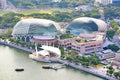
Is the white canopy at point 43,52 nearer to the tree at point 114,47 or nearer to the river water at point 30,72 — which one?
the river water at point 30,72

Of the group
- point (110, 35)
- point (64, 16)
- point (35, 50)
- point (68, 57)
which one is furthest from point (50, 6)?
point (68, 57)

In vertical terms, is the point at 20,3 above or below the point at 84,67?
above

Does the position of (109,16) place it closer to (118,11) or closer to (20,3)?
(118,11)

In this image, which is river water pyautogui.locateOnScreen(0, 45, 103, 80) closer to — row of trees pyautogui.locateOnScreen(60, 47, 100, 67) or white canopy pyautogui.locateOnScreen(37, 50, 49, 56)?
row of trees pyautogui.locateOnScreen(60, 47, 100, 67)

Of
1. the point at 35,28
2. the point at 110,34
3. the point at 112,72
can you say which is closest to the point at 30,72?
the point at 112,72

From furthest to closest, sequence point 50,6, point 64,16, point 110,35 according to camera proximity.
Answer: point 50,6 < point 64,16 < point 110,35

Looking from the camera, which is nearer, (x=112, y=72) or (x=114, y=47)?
(x=112, y=72)

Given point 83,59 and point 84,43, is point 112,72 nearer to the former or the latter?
point 83,59
